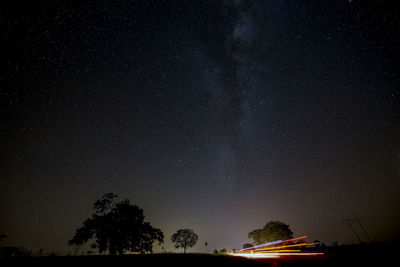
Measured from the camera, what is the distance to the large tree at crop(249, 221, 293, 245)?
60844 millimetres

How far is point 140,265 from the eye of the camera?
7969mm

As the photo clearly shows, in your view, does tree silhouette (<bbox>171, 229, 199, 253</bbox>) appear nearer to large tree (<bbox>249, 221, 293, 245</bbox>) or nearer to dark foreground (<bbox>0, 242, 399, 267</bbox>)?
large tree (<bbox>249, 221, 293, 245</bbox>)

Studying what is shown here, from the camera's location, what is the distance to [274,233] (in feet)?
200

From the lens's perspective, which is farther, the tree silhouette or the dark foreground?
the tree silhouette

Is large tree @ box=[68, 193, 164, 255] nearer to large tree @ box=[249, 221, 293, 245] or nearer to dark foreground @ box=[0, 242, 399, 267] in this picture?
dark foreground @ box=[0, 242, 399, 267]

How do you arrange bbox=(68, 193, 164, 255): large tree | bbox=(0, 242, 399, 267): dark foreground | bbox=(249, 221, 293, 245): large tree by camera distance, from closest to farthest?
bbox=(0, 242, 399, 267): dark foreground → bbox=(68, 193, 164, 255): large tree → bbox=(249, 221, 293, 245): large tree

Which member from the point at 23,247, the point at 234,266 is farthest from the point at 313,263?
the point at 23,247

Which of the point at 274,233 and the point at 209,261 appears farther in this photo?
the point at 274,233

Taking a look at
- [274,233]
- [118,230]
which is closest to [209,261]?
[118,230]

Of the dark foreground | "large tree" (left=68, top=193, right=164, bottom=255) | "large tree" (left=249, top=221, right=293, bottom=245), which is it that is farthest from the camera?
"large tree" (left=249, top=221, right=293, bottom=245)

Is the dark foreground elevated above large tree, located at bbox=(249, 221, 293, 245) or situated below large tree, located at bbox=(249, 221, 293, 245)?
below

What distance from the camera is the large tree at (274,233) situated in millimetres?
60844

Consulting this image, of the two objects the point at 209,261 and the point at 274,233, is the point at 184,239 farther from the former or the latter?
the point at 209,261

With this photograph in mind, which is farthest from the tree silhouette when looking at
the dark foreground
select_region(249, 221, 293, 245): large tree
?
the dark foreground
